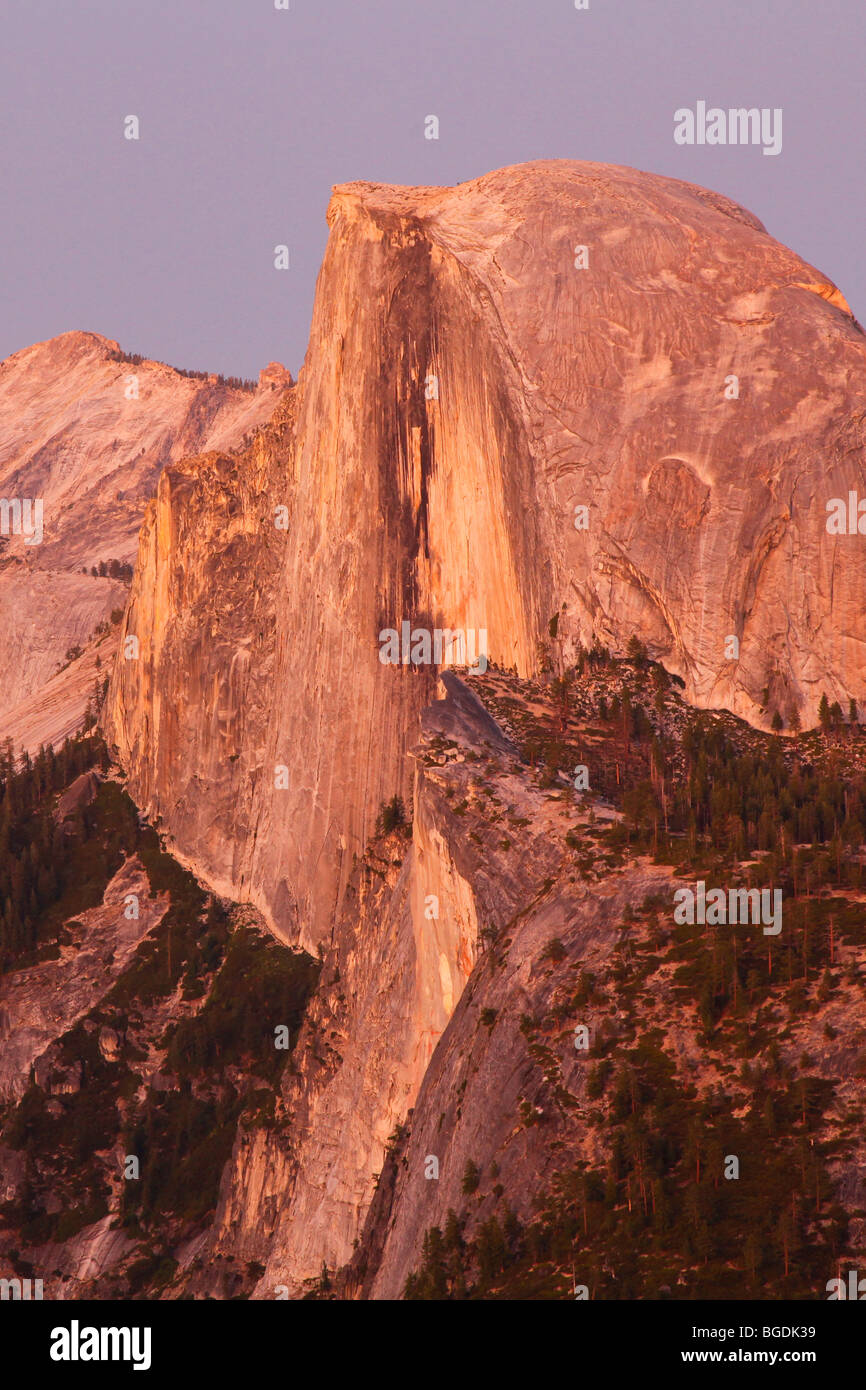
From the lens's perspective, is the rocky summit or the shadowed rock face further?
the shadowed rock face

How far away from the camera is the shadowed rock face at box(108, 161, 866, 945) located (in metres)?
95.2

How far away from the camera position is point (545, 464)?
335 feet

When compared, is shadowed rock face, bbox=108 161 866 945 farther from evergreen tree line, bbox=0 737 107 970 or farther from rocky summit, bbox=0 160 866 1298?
evergreen tree line, bbox=0 737 107 970

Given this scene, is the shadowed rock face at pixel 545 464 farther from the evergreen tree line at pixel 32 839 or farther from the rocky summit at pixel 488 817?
the evergreen tree line at pixel 32 839

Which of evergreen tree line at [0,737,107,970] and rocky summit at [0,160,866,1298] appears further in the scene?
evergreen tree line at [0,737,107,970]

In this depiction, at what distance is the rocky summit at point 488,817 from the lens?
63969 millimetres

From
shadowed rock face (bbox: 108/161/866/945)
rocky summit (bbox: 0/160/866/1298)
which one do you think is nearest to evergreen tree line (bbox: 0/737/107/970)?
rocky summit (bbox: 0/160/866/1298)

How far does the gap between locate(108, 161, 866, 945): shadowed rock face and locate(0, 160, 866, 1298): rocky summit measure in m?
0.25

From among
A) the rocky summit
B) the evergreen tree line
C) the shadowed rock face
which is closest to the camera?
the rocky summit

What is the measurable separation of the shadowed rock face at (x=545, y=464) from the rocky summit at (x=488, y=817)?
0.83 ft

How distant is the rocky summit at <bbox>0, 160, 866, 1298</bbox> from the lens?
210 feet

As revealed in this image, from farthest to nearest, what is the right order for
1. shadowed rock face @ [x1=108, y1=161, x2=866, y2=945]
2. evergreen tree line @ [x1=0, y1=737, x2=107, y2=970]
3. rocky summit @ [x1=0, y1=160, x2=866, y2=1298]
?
evergreen tree line @ [x1=0, y1=737, x2=107, y2=970] → shadowed rock face @ [x1=108, y1=161, x2=866, y2=945] → rocky summit @ [x1=0, y1=160, x2=866, y2=1298]
